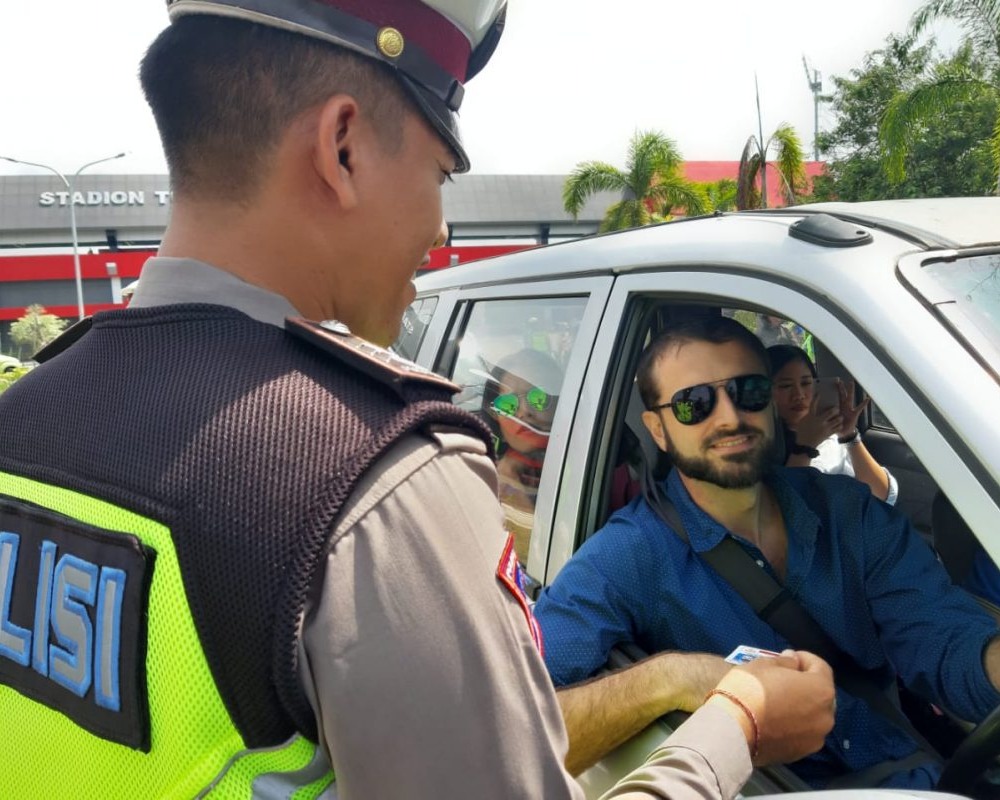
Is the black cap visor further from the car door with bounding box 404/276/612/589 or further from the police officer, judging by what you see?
the car door with bounding box 404/276/612/589

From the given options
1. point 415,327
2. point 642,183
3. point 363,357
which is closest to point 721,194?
point 642,183

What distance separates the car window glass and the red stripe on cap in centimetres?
232

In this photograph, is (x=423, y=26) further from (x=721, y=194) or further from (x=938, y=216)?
(x=721, y=194)

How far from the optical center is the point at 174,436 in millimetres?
796

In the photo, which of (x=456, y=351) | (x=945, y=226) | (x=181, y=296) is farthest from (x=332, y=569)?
(x=456, y=351)

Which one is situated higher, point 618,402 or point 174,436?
point 174,436

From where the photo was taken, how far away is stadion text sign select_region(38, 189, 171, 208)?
4831 centimetres

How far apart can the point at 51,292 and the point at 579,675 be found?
4767 cm

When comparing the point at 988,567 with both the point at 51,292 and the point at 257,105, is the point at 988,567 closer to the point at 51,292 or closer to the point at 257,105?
the point at 257,105

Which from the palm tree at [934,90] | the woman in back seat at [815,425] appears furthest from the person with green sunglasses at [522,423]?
the palm tree at [934,90]

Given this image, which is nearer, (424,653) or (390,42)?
(424,653)

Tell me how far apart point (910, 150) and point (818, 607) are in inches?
887

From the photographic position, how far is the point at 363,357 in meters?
0.83

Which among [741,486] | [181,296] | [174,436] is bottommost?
[741,486]
